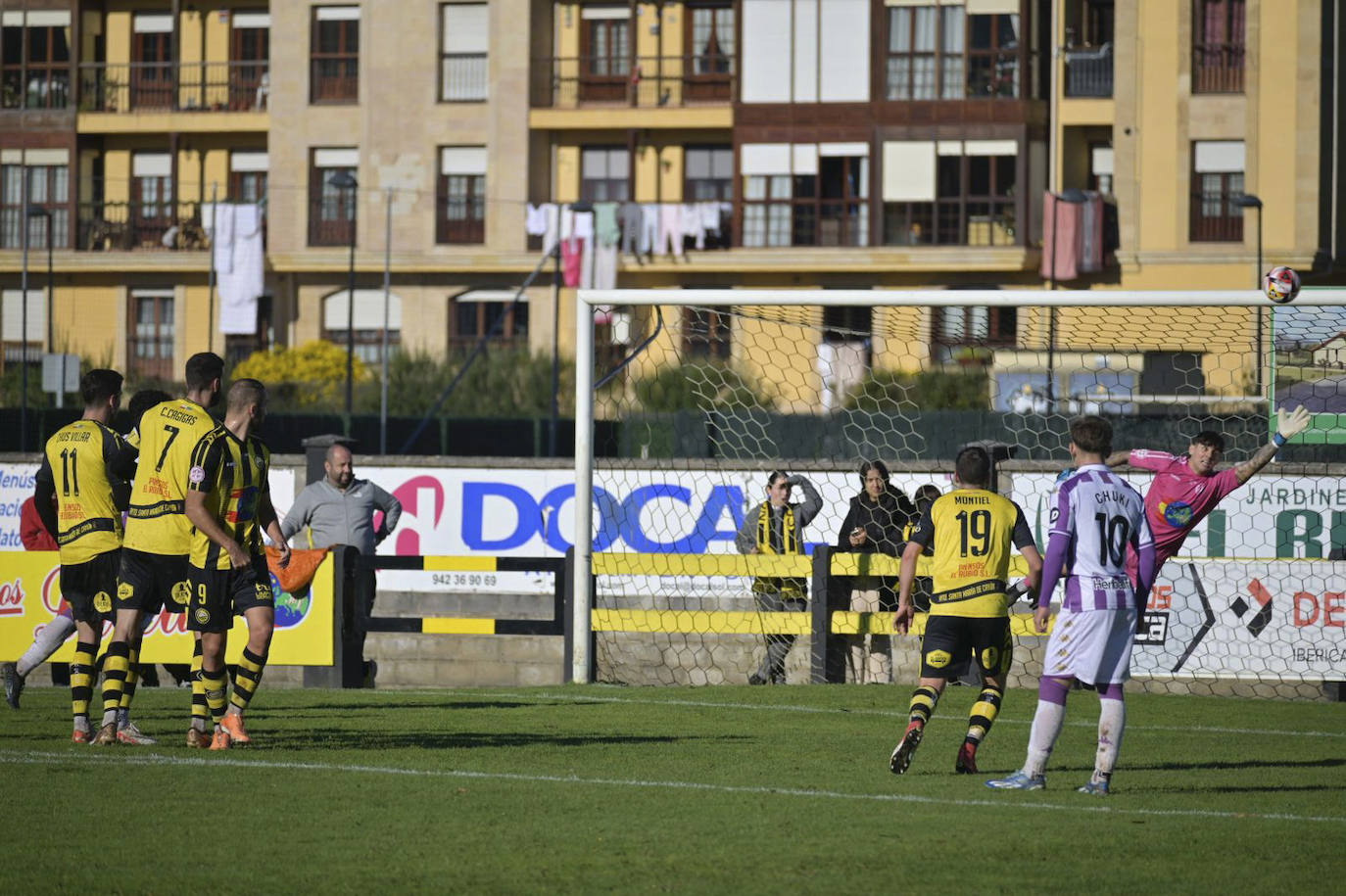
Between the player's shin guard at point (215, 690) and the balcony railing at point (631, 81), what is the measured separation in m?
46.0

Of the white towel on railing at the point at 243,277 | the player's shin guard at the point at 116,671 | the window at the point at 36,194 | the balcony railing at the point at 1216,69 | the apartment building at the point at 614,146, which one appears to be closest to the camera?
the player's shin guard at the point at 116,671

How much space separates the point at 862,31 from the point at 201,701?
45.3 meters

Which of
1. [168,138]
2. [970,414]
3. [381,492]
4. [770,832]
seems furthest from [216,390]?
[168,138]

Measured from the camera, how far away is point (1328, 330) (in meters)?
14.9

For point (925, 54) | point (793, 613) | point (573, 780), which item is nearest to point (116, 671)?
point (573, 780)

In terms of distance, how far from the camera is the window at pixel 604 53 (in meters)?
55.6

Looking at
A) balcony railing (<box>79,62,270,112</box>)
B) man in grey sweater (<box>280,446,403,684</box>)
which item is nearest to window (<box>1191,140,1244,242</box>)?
balcony railing (<box>79,62,270,112</box>)

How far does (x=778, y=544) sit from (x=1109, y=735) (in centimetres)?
771

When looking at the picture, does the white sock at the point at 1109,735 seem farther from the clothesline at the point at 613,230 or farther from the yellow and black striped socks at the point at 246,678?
the clothesline at the point at 613,230

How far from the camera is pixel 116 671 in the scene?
1030cm

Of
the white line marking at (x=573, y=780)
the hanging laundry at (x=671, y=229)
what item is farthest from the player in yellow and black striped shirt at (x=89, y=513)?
the hanging laundry at (x=671, y=229)

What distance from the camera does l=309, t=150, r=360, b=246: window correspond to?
56.0 meters

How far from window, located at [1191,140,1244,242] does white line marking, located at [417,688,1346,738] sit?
4078 cm

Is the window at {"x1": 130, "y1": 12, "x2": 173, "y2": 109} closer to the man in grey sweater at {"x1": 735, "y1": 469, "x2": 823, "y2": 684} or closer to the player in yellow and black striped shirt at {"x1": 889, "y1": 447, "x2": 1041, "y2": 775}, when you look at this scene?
the man in grey sweater at {"x1": 735, "y1": 469, "x2": 823, "y2": 684}
